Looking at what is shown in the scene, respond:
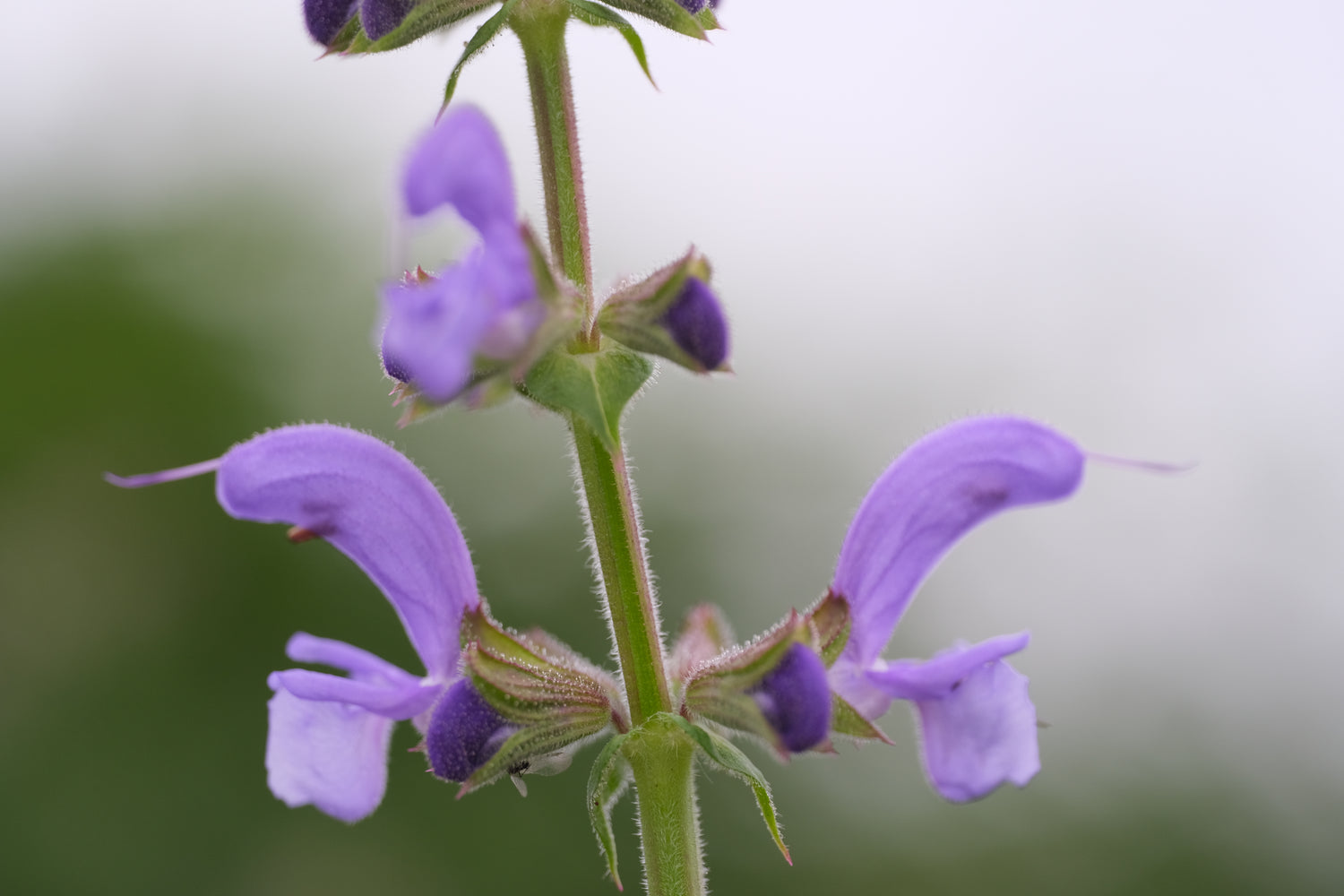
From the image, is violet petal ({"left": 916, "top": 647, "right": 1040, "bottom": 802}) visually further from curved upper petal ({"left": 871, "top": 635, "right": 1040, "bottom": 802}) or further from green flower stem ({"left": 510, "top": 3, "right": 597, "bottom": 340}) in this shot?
green flower stem ({"left": 510, "top": 3, "right": 597, "bottom": 340})

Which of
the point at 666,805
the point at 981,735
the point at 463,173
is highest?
the point at 463,173

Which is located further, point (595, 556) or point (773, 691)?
point (595, 556)

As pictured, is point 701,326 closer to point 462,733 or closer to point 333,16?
point 462,733

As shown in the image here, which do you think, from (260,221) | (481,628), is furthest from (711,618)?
(260,221)

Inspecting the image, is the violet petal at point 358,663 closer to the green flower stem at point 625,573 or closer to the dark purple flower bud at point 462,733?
the dark purple flower bud at point 462,733

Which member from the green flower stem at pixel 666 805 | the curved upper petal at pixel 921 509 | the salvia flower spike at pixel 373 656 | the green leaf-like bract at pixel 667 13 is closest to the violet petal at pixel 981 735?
the curved upper petal at pixel 921 509

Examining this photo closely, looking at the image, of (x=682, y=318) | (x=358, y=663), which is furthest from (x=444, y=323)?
(x=358, y=663)

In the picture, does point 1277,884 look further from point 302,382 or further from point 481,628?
point 481,628
